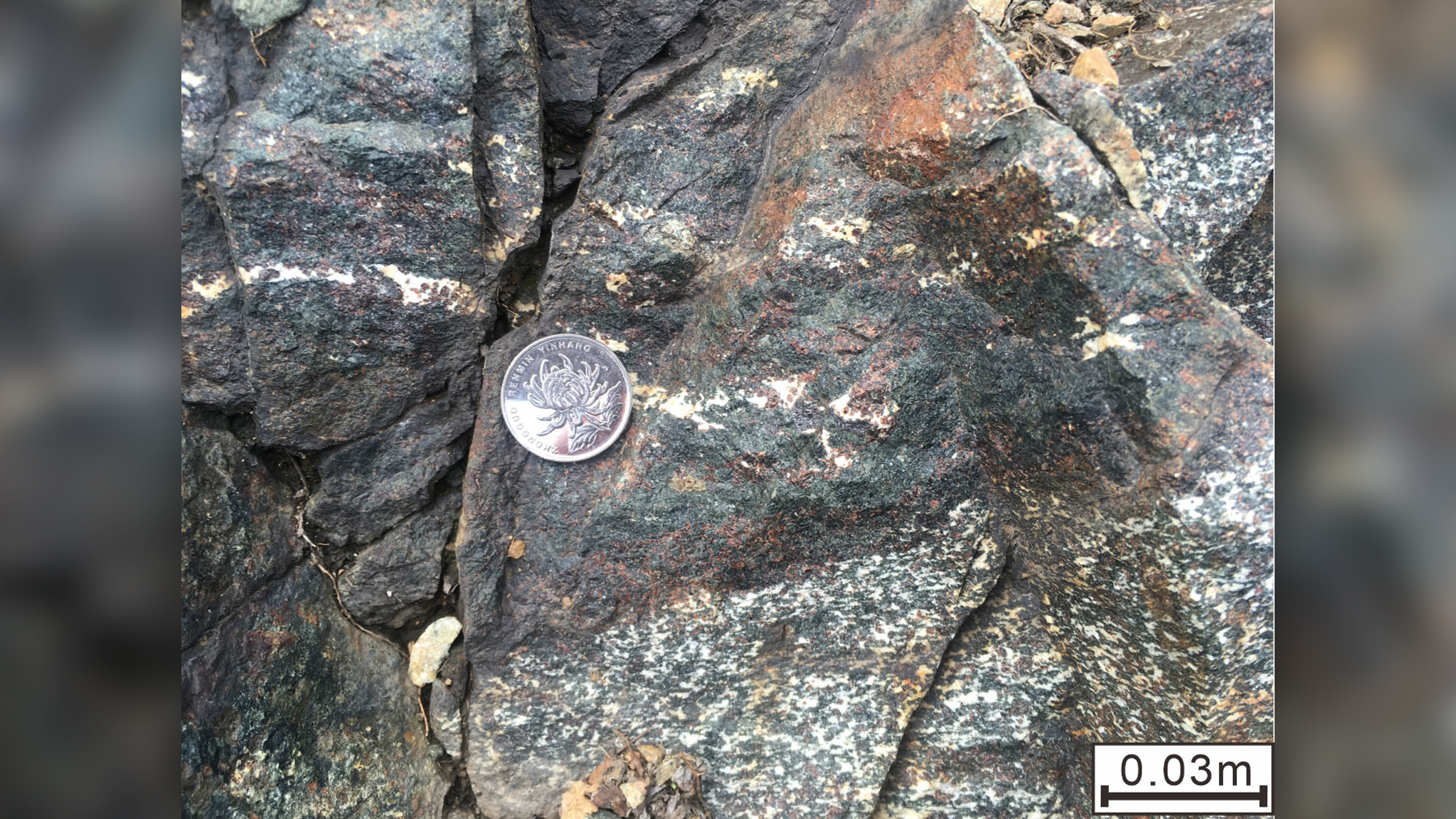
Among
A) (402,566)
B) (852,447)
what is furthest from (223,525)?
(852,447)

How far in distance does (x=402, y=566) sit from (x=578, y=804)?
2.82 ft

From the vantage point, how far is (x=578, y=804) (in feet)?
7.27

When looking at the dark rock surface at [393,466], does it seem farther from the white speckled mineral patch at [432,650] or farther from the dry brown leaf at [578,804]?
the dry brown leaf at [578,804]

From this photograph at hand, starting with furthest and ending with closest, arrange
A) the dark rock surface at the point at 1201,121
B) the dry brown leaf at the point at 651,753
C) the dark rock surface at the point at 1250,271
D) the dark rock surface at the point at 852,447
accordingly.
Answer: the dry brown leaf at the point at 651,753 < the dark rock surface at the point at 1250,271 < the dark rock surface at the point at 1201,121 < the dark rock surface at the point at 852,447

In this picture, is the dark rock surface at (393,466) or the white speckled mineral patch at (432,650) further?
the white speckled mineral patch at (432,650)

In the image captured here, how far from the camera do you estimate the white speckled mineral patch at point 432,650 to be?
2268mm

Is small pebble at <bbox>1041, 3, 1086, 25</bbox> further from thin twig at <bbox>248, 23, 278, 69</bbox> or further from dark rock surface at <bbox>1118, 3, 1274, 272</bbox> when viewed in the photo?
thin twig at <bbox>248, 23, 278, 69</bbox>

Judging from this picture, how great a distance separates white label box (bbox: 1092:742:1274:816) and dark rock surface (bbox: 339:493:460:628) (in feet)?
6.56

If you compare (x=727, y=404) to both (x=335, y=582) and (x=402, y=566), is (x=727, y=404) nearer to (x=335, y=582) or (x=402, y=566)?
(x=402, y=566)

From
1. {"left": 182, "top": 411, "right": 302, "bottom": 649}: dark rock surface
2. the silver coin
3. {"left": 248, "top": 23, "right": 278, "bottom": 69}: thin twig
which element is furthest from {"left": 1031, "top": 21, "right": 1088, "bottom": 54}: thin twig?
{"left": 182, "top": 411, "right": 302, "bottom": 649}: dark rock surface

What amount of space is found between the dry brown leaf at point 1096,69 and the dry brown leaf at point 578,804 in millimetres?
2381

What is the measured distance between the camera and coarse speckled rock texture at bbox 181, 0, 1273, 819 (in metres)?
1.81

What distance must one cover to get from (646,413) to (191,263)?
3.87 feet

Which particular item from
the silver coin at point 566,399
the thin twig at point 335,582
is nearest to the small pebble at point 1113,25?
the silver coin at point 566,399
